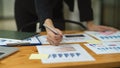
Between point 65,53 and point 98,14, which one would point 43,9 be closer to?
point 65,53

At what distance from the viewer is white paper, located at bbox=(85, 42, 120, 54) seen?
0.99 meters

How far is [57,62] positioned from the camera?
843 millimetres

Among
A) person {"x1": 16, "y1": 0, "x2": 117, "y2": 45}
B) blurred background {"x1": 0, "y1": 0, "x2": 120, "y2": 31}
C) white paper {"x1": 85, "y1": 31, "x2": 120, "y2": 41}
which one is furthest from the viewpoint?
blurred background {"x1": 0, "y1": 0, "x2": 120, "y2": 31}

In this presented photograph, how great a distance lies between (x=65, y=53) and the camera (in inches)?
37.7

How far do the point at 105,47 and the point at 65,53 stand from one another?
0.21 m

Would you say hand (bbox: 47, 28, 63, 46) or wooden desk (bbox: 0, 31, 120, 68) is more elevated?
hand (bbox: 47, 28, 63, 46)

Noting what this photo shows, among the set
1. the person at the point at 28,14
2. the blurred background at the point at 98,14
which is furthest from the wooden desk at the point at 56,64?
the blurred background at the point at 98,14

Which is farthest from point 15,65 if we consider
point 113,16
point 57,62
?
point 113,16

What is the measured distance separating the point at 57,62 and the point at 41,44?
0.29 m

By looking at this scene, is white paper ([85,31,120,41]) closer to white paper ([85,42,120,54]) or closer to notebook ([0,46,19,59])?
white paper ([85,42,120,54])

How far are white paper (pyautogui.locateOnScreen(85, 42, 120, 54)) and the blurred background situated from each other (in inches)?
50.2

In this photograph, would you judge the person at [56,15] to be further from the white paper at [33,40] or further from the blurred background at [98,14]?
the blurred background at [98,14]

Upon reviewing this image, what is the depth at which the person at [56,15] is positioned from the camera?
3.61ft

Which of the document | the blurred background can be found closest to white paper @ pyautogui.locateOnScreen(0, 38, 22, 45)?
the document
